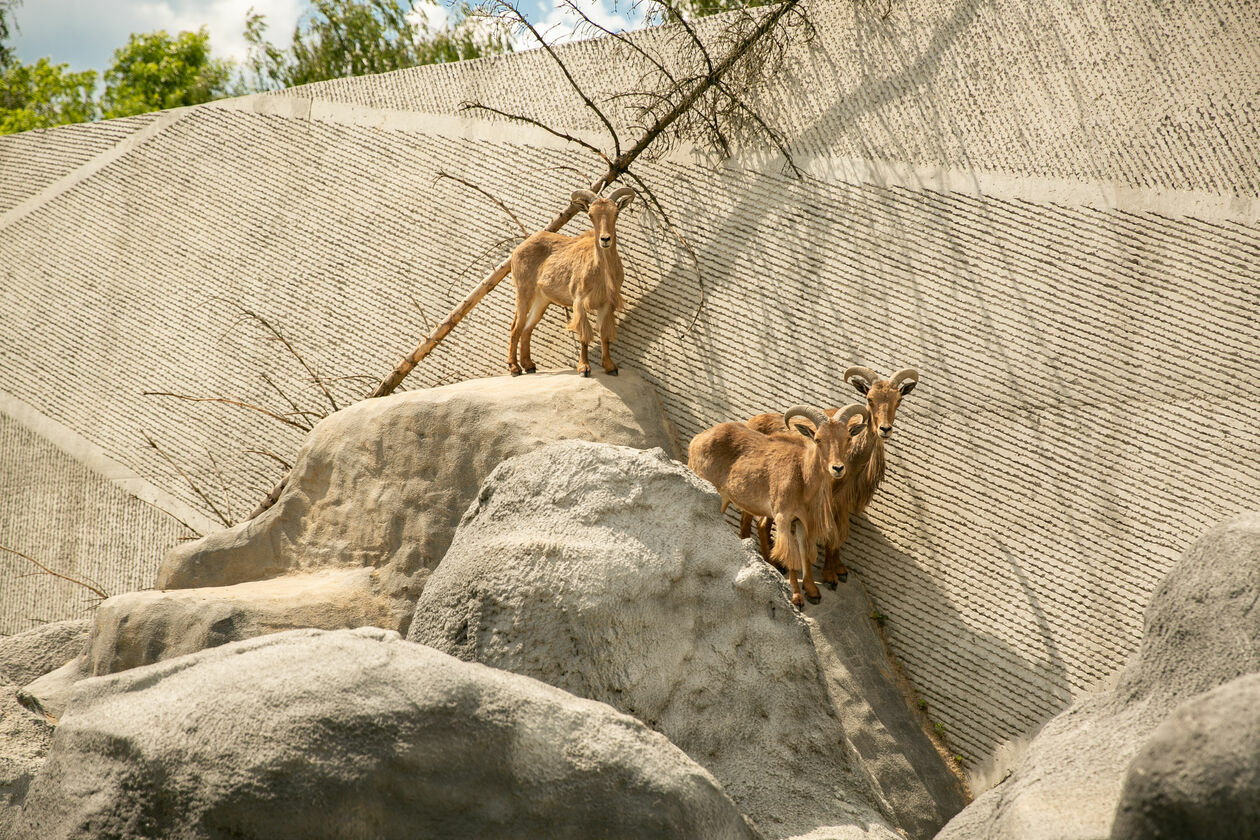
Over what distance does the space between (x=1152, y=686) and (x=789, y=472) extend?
2167 mm

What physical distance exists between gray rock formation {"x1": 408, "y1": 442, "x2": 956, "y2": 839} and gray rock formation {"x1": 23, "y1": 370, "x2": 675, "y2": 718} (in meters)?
1.34

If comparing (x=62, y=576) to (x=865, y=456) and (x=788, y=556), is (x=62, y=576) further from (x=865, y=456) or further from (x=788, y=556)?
(x=865, y=456)

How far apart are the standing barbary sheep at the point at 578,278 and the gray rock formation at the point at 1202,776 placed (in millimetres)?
4181

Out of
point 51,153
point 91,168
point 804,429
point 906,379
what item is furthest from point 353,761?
point 51,153

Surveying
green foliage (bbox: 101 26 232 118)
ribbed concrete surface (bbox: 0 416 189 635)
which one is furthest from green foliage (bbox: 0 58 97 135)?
ribbed concrete surface (bbox: 0 416 189 635)

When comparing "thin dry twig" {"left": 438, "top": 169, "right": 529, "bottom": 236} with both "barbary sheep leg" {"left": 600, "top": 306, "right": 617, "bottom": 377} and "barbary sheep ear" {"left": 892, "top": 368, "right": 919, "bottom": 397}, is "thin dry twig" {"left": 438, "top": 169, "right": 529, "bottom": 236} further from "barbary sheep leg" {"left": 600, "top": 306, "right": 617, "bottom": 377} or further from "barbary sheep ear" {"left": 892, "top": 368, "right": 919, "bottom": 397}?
"barbary sheep ear" {"left": 892, "top": 368, "right": 919, "bottom": 397}

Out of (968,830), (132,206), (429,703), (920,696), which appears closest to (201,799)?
(429,703)

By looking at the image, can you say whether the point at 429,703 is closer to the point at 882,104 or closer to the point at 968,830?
the point at 968,830

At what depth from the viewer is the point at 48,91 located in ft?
59.7

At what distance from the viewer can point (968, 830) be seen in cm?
388

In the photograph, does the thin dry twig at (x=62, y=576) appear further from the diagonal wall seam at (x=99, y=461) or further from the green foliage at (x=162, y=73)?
the green foliage at (x=162, y=73)

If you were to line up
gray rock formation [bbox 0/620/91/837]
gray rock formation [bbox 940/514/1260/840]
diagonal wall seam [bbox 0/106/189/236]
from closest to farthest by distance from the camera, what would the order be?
gray rock formation [bbox 940/514/1260/840] → gray rock formation [bbox 0/620/91/837] → diagonal wall seam [bbox 0/106/189/236]

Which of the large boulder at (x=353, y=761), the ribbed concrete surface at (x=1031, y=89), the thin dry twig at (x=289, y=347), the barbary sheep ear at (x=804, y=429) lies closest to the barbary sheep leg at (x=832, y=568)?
the barbary sheep ear at (x=804, y=429)

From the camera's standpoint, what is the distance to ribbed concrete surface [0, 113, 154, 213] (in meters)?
10.2
